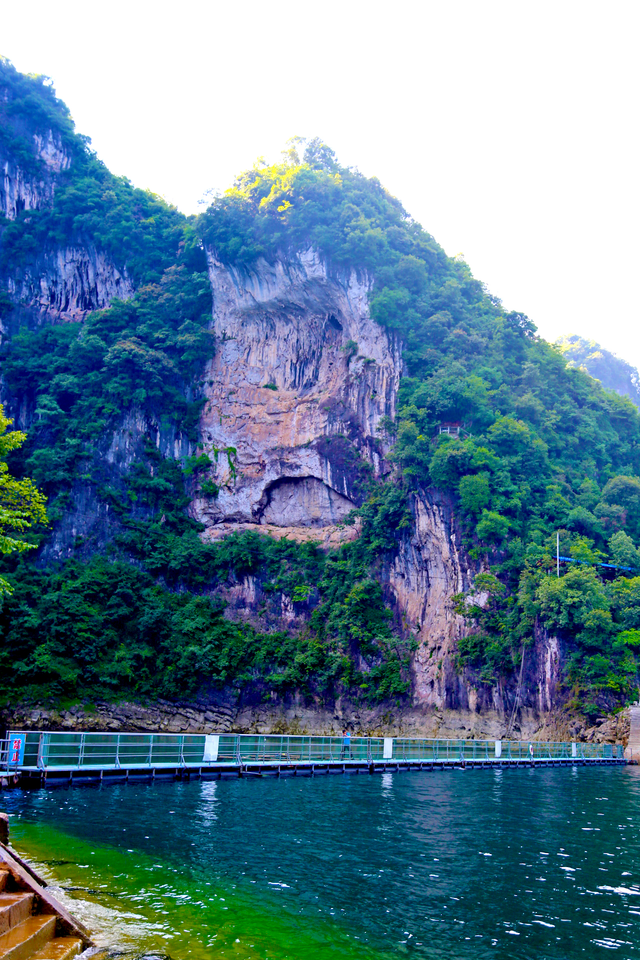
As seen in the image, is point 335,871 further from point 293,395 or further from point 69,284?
point 69,284

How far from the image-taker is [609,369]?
94375 millimetres

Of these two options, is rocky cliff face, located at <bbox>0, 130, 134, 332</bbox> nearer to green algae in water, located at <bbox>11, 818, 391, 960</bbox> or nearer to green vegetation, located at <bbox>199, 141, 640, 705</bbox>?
green vegetation, located at <bbox>199, 141, 640, 705</bbox>

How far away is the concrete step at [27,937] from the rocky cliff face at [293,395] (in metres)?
40.4

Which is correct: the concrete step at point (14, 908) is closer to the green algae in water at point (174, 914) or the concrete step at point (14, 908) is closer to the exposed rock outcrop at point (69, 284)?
the green algae in water at point (174, 914)

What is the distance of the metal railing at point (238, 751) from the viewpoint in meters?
19.1

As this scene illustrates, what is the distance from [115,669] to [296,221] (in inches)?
1254

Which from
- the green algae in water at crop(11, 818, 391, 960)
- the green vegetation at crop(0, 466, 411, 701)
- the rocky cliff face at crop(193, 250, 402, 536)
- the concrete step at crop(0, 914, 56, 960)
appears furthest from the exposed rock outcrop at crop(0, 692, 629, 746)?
the concrete step at crop(0, 914, 56, 960)

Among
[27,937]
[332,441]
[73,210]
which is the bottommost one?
[27,937]

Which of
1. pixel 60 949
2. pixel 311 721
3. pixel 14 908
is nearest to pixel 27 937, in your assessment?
pixel 14 908

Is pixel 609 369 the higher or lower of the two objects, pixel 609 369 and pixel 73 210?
the higher

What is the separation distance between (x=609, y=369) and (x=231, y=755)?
86.2 meters

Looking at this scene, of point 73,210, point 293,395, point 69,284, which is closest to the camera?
point 293,395

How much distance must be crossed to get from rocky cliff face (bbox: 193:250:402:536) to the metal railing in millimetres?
19527

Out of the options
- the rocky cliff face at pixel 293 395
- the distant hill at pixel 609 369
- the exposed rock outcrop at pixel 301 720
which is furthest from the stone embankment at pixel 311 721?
the distant hill at pixel 609 369
